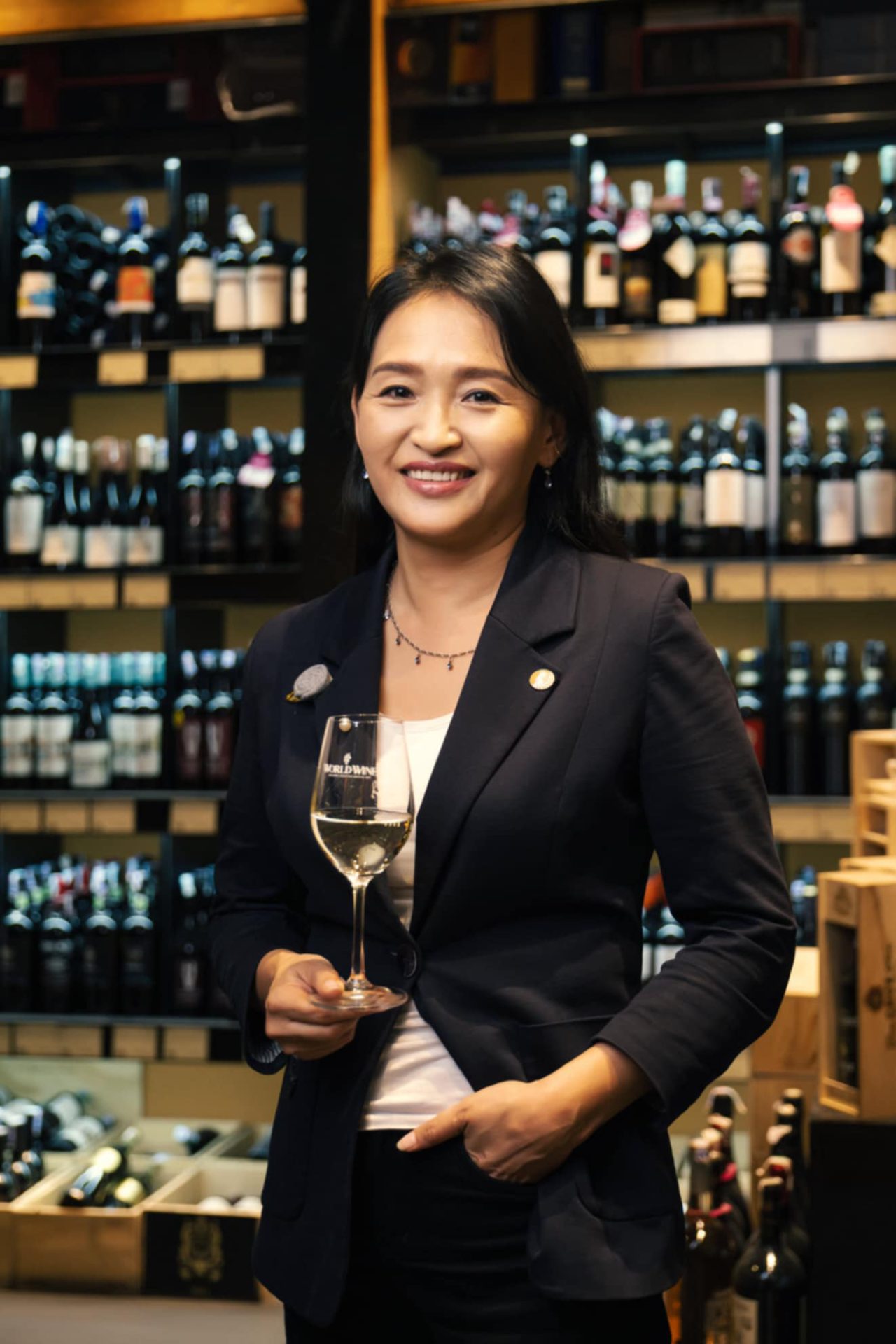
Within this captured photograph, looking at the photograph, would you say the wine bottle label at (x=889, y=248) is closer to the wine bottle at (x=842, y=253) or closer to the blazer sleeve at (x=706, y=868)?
the wine bottle at (x=842, y=253)

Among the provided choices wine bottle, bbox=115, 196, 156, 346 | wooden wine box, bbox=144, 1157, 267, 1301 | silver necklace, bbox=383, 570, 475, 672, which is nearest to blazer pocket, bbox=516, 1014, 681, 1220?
silver necklace, bbox=383, 570, 475, 672

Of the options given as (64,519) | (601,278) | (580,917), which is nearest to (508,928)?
(580,917)

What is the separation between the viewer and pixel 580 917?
117 cm

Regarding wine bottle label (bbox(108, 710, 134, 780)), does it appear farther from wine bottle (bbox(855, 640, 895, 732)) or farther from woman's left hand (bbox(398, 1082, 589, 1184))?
woman's left hand (bbox(398, 1082, 589, 1184))

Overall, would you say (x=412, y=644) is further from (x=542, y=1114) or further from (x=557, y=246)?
(x=557, y=246)

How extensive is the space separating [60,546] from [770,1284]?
8.13ft

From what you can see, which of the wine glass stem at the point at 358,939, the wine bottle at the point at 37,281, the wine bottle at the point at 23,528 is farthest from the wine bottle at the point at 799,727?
the wine glass stem at the point at 358,939

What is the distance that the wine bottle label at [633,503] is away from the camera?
11.8 ft

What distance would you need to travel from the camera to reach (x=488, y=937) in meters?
1.17

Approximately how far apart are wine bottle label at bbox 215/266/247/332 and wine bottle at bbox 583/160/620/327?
0.83 metres

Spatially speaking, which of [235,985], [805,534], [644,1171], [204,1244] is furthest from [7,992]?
[644,1171]

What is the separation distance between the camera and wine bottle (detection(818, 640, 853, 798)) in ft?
11.6

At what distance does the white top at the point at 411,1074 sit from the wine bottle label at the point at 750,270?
101 inches


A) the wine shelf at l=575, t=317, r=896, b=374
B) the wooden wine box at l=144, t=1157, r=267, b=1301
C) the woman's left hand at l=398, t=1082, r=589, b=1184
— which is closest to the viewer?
the woman's left hand at l=398, t=1082, r=589, b=1184
